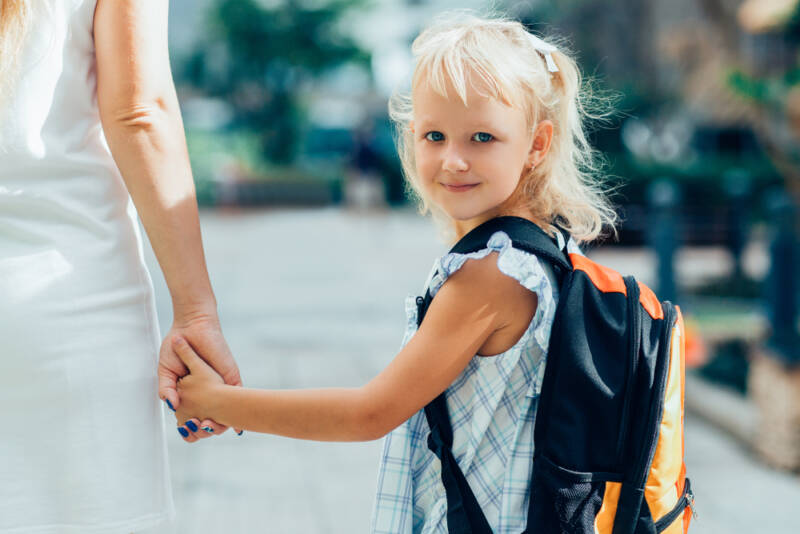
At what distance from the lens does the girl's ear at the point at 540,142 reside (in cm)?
167

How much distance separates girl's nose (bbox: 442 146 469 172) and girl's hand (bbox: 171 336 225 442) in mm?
566

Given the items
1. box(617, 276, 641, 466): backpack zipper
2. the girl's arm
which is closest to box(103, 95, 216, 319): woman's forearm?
the girl's arm

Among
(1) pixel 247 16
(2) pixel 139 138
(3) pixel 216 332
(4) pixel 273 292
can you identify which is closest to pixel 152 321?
(3) pixel 216 332

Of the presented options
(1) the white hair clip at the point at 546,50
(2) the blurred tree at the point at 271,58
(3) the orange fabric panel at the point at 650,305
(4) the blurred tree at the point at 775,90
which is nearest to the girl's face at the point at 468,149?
(1) the white hair clip at the point at 546,50

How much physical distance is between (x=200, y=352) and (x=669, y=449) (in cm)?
85

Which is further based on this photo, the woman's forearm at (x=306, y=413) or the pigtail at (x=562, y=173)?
the pigtail at (x=562, y=173)

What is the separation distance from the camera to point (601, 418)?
150 cm

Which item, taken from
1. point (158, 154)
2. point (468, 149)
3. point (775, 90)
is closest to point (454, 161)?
point (468, 149)

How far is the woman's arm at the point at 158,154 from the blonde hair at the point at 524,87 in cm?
45

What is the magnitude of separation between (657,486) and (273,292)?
8.13 m

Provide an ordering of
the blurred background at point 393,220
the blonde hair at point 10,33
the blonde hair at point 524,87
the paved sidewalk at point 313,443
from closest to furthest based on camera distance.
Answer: the blonde hair at point 10,33
the blonde hair at point 524,87
the paved sidewalk at point 313,443
the blurred background at point 393,220

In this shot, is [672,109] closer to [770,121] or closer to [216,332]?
[770,121]

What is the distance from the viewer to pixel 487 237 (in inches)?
61.9

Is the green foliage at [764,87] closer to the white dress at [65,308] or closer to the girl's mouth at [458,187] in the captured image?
the girl's mouth at [458,187]
